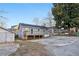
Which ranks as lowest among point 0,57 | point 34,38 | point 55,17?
point 0,57

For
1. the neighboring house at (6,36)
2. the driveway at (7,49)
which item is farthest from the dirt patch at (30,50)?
the neighboring house at (6,36)

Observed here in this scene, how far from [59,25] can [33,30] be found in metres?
0.30

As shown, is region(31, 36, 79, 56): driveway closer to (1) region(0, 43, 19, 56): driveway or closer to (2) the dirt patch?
(2) the dirt patch

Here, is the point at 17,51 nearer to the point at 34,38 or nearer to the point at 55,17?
the point at 34,38

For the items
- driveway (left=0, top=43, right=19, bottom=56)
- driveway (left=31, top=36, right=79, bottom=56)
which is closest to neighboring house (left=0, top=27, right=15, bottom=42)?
driveway (left=0, top=43, right=19, bottom=56)

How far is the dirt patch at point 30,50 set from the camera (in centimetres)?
320

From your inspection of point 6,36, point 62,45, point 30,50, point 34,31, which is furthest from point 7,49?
point 62,45

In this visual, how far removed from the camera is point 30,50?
3.20 m

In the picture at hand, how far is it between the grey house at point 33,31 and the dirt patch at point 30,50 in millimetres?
82

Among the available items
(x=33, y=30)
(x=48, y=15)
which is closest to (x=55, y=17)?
(x=48, y=15)

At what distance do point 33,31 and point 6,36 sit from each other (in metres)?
0.31

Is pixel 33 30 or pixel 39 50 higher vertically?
→ pixel 33 30

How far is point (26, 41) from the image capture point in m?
3.24

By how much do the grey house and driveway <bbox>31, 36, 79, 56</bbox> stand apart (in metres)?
0.07
